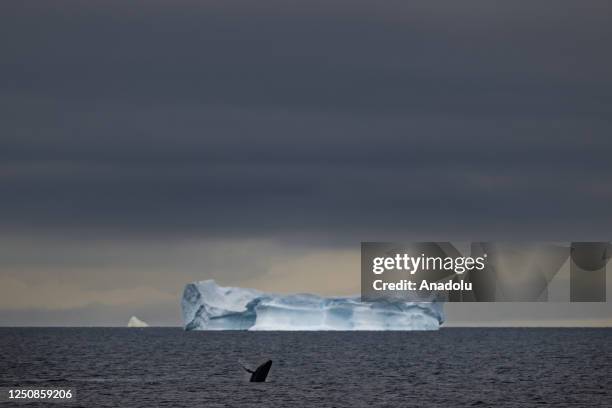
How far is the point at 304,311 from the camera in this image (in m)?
179

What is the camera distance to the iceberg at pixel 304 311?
176375mm

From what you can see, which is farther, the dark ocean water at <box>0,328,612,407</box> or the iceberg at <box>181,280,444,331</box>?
the iceberg at <box>181,280,444,331</box>

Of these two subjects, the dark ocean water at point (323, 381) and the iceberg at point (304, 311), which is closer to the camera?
the dark ocean water at point (323, 381)

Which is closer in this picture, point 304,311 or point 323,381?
point 323,381

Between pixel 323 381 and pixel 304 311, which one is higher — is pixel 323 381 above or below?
below

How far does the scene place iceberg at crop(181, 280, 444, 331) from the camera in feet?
579

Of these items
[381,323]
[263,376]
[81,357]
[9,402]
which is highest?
[381,323]

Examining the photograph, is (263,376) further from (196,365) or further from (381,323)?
(381,323)

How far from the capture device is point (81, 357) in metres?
119

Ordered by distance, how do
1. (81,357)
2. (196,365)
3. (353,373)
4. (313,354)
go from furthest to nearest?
(313,354)
(81,357)
(196,365)
(353,373)

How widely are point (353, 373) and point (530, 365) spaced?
2475 cm

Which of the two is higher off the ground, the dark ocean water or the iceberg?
the iceberg

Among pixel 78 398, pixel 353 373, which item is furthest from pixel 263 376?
pixel 78 398

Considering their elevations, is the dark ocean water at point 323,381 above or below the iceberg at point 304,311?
below
